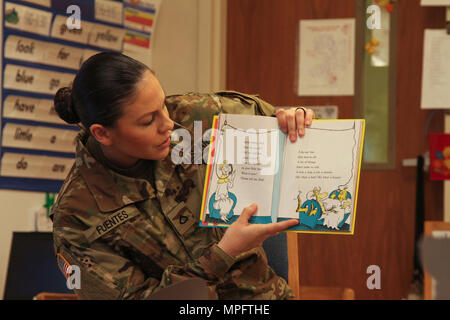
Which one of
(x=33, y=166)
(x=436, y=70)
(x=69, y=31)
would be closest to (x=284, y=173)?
(x=33, y=166)

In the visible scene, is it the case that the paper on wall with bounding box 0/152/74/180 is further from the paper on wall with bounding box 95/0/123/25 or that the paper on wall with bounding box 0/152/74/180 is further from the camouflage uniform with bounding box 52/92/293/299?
the camouflage uniform with bounding box 52/92/293/299

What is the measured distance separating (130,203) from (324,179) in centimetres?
39

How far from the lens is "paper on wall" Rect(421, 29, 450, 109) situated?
2420 mm

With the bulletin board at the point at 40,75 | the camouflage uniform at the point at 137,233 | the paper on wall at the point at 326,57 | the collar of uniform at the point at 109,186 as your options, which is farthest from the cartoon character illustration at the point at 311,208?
the paper on wall at the point at 326,57

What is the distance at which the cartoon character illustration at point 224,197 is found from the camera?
99 cm

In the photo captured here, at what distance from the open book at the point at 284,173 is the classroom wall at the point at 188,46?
1.54m

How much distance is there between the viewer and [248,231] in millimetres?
955

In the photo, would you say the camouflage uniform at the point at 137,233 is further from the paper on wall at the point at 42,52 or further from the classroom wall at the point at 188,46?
the classroom wall at the point at 188,46

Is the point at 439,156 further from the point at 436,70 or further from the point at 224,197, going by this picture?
the point at 224,197

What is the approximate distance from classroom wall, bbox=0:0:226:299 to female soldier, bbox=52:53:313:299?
136cm

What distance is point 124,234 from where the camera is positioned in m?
1.13

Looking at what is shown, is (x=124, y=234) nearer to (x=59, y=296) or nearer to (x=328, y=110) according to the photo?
(x=59, y=296)

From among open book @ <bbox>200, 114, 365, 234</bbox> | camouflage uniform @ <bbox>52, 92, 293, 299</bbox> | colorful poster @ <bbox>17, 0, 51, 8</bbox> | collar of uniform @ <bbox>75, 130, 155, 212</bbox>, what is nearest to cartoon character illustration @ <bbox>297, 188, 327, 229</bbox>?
open book @ <bbox>200, 114, 365, 234</bbox>

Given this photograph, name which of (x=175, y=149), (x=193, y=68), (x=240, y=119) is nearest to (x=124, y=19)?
(x=193, y=68)
